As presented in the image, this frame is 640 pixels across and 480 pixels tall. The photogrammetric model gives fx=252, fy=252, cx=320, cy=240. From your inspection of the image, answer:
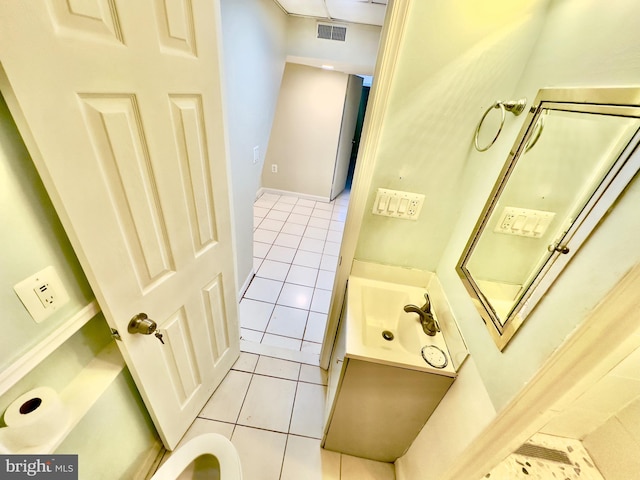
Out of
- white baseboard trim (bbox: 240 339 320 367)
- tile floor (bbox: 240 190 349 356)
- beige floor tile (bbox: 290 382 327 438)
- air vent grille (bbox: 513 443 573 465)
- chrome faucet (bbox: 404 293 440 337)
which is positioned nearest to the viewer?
air vent grille (bbox: 513 443 573 465)

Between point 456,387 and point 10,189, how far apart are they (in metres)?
1.44

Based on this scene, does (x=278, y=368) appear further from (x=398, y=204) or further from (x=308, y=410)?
(x=398, y=204)

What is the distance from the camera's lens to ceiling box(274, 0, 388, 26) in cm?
175

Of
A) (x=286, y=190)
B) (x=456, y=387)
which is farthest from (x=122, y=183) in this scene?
(x=286, y=190)

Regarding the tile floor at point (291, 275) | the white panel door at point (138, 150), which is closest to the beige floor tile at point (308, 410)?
the tile floor at point (291, 275)

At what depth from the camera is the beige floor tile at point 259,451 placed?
4.09ft

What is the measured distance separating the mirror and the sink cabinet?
40 centimetres

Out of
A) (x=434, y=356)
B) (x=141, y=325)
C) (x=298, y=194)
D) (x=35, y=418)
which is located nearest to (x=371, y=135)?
(x=434, y=356)

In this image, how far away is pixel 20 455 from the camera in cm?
65

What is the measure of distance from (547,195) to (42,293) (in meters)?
1.46

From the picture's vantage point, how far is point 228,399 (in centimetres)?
152

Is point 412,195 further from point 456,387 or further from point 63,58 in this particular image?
point 63,58

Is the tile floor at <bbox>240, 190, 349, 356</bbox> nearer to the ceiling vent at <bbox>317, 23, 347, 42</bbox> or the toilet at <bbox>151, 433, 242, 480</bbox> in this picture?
the toilet at <bbox>151, 433, 242, 480</bbox>

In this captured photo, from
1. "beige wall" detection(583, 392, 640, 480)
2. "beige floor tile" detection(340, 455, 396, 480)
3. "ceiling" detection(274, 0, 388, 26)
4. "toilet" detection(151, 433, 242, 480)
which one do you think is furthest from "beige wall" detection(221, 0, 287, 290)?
"beige wall" detection(583, 392, 640, 480)
